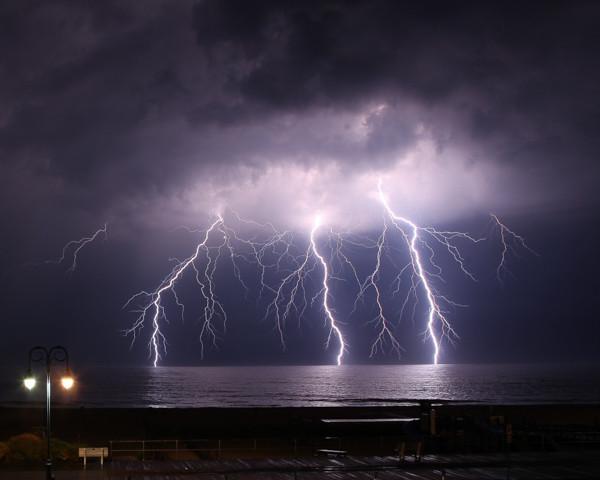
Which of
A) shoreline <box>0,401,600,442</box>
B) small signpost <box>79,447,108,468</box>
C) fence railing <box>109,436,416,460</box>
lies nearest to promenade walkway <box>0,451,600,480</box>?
small signpost <box>79,447,108,468</box>

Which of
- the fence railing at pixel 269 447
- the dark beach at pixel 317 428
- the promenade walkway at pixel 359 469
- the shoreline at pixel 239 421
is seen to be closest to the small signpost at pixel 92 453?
the promenade walkway at pixel 359 469

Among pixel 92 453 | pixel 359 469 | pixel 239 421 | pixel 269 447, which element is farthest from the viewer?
pixel 239 421

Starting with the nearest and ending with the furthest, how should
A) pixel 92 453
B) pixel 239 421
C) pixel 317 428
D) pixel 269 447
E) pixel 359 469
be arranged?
pixel 359 469 → pixel 92 453 → pixel 269 447 → pixel 317 428 → pixel 239 421

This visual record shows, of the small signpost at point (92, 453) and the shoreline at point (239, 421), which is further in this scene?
the shoreline at point (239, 421)

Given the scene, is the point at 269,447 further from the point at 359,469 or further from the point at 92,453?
the point at 359,469

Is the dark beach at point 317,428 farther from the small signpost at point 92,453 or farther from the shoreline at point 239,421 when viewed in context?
the small signpost at point 92,453

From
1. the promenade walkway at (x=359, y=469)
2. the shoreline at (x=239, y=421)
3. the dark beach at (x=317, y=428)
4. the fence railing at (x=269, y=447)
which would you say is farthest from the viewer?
the shoreline at (x=239, y=421)

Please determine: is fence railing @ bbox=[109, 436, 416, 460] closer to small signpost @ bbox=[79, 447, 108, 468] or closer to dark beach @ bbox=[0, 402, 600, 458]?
dark beach @ bbox=[0, 402, 600, 458]

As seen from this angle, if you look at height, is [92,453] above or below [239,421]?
above

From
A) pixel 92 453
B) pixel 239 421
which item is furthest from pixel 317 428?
pixel 92 453

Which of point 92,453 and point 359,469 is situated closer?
point 359,469

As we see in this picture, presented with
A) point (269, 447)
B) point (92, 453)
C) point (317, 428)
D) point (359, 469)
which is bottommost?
point (317, 428)

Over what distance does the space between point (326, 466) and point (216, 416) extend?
33.3 m

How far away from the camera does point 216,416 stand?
49156 mm
